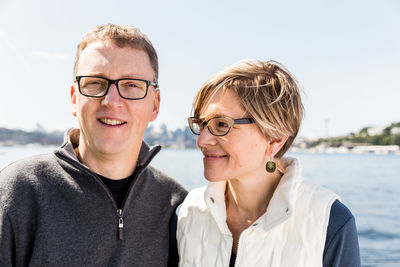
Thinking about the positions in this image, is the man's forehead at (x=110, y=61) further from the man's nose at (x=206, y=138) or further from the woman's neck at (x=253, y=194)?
the woman's neck at (x=253, y=194)

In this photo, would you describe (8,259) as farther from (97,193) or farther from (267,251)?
(267,251)

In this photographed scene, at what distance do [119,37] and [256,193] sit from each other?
1340mm

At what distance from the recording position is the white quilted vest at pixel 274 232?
2.12 metres

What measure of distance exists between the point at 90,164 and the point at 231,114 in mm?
909

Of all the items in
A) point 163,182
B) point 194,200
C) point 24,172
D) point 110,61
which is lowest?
point 194,200

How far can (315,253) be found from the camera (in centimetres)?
210

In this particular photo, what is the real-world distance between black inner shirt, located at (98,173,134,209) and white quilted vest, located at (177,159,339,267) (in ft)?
1.58

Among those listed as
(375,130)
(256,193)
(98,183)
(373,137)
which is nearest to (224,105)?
(256,193)

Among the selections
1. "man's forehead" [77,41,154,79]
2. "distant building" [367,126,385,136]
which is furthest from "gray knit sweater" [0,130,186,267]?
"distant building" [367,126,385,136]

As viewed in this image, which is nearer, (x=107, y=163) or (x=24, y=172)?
(x=24, y=172)

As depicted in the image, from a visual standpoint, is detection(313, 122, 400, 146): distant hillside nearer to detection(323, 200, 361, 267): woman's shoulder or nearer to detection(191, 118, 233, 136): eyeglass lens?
detection(323, 200, 361, 267): woman's shoulder

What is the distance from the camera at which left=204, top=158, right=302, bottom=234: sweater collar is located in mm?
2184

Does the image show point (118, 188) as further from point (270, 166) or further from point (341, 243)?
point (341, 243)

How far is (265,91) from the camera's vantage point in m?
2.28
